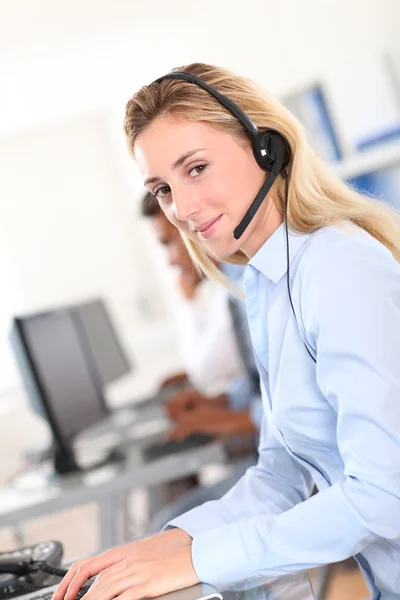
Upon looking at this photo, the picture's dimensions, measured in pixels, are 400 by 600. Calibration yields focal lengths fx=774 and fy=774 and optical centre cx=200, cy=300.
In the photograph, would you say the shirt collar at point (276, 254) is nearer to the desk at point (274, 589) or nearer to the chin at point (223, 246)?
the chin at point (223, 246)

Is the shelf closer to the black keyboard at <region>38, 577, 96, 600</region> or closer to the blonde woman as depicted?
the blonde woman

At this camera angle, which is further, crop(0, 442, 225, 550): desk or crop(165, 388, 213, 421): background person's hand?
crop(165, 388, 213, 421): background person's hand

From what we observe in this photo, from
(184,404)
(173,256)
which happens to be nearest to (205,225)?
(184,404)

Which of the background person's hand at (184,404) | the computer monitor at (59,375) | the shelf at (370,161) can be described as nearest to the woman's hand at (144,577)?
the computer monitor at (59,375)

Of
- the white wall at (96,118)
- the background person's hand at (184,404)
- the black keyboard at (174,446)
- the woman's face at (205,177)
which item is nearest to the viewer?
the woman's face at (205,177)

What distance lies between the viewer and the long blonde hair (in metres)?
1.00

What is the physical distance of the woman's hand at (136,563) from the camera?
0.86m

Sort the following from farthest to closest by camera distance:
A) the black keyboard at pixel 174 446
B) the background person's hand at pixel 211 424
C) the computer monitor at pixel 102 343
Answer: the computer monitor at pixel 102 343, the background person's hand at pixel 211 424, the black keyboard at pixel 174 446

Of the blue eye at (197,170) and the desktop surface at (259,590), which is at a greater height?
the blue eye at (197,170)

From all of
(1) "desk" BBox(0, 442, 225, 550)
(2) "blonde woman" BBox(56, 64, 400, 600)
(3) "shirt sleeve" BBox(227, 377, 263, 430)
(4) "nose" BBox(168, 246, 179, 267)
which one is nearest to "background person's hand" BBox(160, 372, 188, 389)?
(4) "nose" BBox(168, 246, 179, 267)

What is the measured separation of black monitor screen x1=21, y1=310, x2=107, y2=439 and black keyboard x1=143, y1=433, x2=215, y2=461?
0.21 metres

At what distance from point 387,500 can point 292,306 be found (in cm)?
26

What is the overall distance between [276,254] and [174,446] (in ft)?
4.33

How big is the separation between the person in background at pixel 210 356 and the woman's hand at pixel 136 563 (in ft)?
3.26
